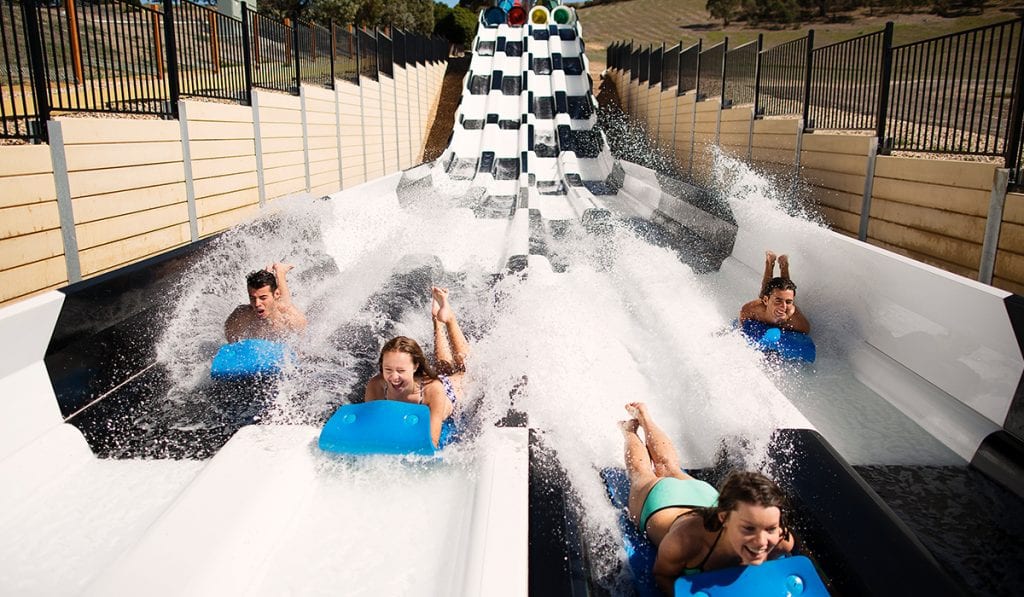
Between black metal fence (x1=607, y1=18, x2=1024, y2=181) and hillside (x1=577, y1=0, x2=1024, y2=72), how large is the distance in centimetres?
1479

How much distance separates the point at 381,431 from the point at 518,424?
53 centimetres

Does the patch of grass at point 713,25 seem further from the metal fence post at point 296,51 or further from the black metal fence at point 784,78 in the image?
the metal fence post at point 296,51

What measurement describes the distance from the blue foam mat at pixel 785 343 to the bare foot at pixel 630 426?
1301 mm

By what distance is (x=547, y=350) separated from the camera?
355 centimetres

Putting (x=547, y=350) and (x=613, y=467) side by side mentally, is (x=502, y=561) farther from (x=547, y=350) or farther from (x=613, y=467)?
(x=547, y=350)

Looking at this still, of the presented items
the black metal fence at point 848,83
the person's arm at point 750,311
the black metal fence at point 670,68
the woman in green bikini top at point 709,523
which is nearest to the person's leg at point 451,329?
the woman in green bikini top at point 709,523

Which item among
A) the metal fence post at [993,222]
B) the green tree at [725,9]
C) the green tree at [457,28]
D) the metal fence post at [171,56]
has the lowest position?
the metal fence post at [993,222]

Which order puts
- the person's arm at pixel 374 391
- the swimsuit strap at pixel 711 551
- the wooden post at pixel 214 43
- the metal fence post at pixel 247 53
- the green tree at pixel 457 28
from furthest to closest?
the green tree at pixel 457 28, the metal fence post at pixel 247 53, the wooden post at pixel 214 43, the person's arm at pixel 374 391, the swimsuit strap at pixel 711 551

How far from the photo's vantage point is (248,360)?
3.21 m

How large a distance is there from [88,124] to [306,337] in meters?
1.43

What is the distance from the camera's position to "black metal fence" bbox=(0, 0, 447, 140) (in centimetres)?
327

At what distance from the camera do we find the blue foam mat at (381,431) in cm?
244

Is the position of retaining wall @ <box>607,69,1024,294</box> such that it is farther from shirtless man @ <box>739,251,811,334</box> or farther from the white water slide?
shirtless man @ <box>739,251,811,334</box>

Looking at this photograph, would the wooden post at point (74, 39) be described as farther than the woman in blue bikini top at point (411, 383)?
Yes
